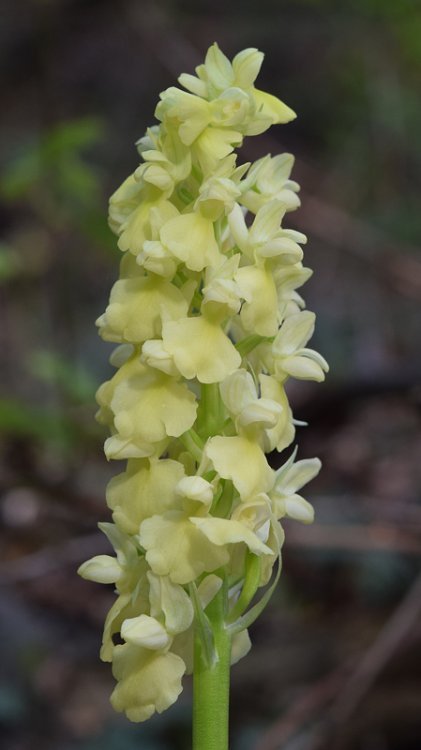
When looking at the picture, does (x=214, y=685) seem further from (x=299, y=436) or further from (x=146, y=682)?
(x=299, y=436)

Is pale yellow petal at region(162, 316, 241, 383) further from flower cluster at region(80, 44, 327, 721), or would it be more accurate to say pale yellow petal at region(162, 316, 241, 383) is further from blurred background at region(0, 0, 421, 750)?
blurred background at region(0, 0, 421, 750)

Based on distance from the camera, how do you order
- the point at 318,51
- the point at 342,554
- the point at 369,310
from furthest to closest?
the point at 318,51
the point at 369,310
the point at 342,554

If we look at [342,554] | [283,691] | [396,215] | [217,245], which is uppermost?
Result: [396,215]

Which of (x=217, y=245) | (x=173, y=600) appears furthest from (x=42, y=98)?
(x=173, y=600)

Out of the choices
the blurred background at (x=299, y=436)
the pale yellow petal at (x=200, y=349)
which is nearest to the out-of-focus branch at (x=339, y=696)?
Answer: the blurred background at (x=299, y=436)

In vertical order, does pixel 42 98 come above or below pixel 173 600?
above

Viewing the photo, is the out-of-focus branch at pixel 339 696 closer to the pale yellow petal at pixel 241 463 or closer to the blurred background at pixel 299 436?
the blurred background at pixel 299 436

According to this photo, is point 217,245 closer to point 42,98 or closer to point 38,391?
point 42,98

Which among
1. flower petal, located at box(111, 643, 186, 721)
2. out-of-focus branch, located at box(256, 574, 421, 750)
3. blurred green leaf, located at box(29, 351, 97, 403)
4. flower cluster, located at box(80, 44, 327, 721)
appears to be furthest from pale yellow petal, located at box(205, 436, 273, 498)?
blurred green leaf, located at box(29, 351, 97, 403)
